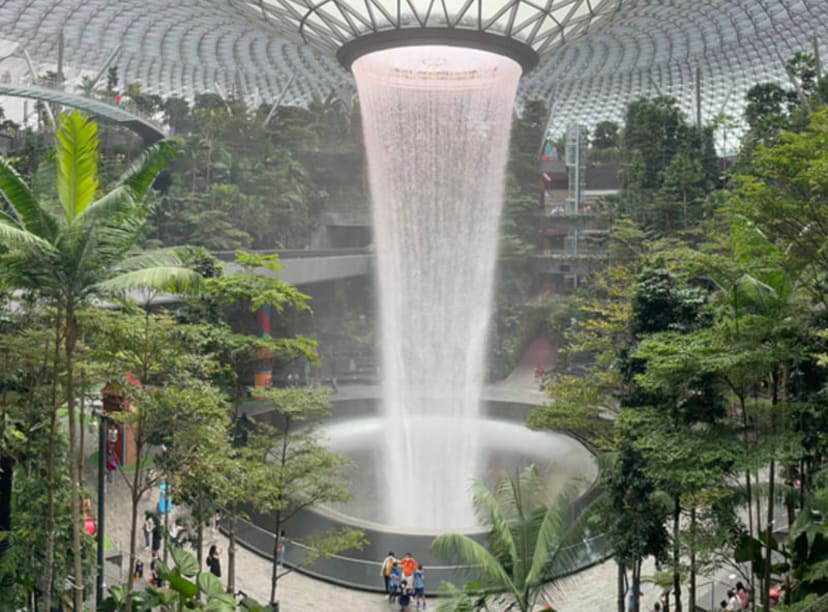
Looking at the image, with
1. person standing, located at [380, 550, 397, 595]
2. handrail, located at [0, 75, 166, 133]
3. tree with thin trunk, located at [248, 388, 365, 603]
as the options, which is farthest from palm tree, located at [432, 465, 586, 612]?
handrail, located at [0, 75, 166, 133]

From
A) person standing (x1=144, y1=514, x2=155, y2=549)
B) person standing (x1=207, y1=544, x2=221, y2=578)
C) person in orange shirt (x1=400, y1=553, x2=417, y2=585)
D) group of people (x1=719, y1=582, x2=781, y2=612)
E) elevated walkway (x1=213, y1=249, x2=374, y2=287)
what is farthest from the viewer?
elevated walkway (x1=213, y1=249, x2=374, y2=287)

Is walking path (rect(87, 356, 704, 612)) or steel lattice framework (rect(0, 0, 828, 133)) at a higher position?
steel lattice framework (rect(0, 0, 828, 133))

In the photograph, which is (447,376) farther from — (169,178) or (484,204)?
(169,178)

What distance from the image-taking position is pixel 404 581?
1761 centimetres

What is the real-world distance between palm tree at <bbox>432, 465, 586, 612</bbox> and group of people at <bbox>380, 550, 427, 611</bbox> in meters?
3.82

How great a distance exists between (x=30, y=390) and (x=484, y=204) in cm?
2748

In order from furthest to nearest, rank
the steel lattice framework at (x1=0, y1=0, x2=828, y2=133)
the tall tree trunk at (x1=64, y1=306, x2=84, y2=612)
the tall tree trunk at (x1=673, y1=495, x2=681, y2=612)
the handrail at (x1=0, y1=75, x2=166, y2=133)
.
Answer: the handrail at (x1=0, y1=75, x2=166, y2=133), the steel lattice framework at (x1=0, y1=0, x2=828, y2=133), the tall tree trunk at (x1=673, y1=495, x2=681, y2=612), the tall tree trunk at (x1=64, y1=306, x2=84, y2=612)

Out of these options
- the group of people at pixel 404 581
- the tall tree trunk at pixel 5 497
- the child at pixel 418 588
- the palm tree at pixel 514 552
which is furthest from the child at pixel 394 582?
the tall tree trunk at pixel 5 497

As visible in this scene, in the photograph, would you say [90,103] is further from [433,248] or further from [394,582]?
[394,582]

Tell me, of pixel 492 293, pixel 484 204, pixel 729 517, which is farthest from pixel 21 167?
pixel 729 517

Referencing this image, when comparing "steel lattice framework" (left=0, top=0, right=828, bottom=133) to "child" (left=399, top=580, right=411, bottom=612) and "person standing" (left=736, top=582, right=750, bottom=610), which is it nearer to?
"child" (left=399, top=580, right=411, bottom=612)

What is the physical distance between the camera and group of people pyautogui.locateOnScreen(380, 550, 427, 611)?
17625 mm

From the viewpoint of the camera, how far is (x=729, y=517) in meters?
12.6

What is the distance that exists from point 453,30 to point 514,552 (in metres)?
15.5
